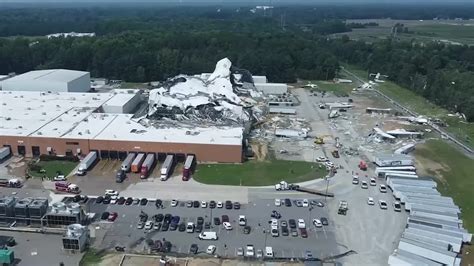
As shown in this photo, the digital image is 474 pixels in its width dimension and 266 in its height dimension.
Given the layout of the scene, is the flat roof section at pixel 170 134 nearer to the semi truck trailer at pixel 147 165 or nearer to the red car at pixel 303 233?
the semi truck trailer at pixel 147 165

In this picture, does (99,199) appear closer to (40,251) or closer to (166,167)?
(166,167)

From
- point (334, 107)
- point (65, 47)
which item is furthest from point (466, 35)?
point (65, 47)

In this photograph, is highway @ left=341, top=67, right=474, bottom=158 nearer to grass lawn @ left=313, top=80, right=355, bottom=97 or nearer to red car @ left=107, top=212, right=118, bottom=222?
grass lawn @ left=313, top=80, right=355, bottom=97

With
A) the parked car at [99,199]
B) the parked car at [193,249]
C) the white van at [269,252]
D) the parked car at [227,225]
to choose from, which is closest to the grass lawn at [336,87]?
the parked car at [227,225]

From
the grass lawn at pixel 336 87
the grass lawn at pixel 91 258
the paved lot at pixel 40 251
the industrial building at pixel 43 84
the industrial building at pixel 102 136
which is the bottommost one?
the paved lot at pixel 40 251

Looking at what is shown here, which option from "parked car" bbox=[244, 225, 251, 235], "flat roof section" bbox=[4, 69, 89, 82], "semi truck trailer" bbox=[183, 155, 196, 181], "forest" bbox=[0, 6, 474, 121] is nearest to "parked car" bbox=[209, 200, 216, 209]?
"parked car" bbox=[244, 225, 251, 235]

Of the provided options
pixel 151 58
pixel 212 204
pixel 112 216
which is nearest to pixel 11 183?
pixel 112 216

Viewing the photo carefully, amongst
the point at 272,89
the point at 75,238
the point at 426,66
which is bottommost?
the point at 75,238
